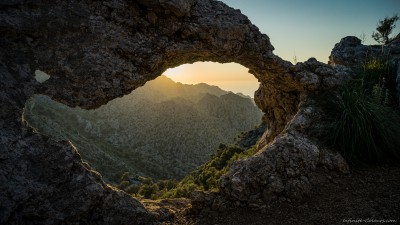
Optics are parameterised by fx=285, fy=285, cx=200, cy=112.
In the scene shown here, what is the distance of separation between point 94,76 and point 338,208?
644 centimetres

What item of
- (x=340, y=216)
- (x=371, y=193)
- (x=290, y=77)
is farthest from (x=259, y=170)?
(x=290, y=77)

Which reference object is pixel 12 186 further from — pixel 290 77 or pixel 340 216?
pixel 290 77

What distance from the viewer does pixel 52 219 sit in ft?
18.3

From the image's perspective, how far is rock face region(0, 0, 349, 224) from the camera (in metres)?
5.75

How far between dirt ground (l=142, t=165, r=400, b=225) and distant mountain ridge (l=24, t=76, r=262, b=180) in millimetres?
29423

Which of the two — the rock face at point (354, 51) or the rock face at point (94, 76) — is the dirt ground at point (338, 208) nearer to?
the rock face at point (94, 76)

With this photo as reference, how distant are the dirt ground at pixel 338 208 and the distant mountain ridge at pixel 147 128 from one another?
96.5ft

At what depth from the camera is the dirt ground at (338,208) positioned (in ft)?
18.7

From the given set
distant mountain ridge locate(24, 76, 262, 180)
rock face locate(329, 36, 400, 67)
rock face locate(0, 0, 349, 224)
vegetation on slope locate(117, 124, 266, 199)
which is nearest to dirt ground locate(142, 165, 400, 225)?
rock face locate(0, 0, 349, 224)

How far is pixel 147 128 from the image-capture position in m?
60.0

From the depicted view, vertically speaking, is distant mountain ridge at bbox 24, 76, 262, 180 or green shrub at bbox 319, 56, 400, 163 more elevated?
green shrub at bbox 319, 56, 400, 163

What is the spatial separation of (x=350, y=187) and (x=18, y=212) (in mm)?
7179

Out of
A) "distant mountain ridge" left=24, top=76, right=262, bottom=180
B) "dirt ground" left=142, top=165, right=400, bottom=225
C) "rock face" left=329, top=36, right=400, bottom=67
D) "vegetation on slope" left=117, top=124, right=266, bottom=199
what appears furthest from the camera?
"distant mountain ridge" left=24, top=76, right=262, bottom=180

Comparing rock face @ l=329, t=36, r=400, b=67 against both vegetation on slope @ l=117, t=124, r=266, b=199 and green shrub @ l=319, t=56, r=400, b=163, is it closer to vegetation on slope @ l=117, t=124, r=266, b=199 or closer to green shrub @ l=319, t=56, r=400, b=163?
green shrub @ l=319, t=56, r=400, b=163
